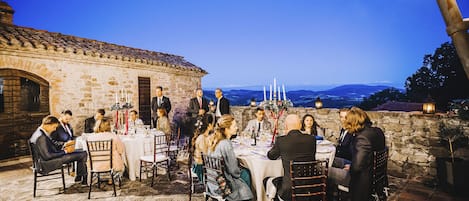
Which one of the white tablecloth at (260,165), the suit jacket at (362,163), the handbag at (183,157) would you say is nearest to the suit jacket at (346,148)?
the white tablecloth at (260,165)

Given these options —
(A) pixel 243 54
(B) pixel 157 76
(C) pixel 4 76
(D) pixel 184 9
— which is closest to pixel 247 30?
(A) pixel 243 54

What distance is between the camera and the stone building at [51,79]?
19.3 ft

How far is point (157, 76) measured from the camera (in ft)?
31.0

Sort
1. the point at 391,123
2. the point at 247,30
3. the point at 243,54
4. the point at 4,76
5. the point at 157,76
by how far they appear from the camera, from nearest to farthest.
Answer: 1. the point at 391,123
2. the point at 4,76
3. the point at 157,76
4. the point at 247,30
5. the point at 243,54

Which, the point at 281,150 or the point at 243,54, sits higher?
the point at 243,54

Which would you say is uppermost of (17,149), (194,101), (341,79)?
(341,79)

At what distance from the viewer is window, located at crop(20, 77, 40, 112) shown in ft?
20.3

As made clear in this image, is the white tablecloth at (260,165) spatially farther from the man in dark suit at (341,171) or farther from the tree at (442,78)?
the tree at (442,78)

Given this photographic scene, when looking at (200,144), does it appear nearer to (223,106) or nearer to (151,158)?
(151,158)

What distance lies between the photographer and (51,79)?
21.3 feet

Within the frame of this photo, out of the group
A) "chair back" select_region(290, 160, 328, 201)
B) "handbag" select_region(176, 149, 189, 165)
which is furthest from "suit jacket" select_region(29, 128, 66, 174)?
"chair back" select_region(290, 160, 328, 201)

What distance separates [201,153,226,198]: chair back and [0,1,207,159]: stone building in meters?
5.57

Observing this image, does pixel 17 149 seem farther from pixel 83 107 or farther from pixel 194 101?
pixel 194 101

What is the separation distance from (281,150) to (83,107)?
6.47m
